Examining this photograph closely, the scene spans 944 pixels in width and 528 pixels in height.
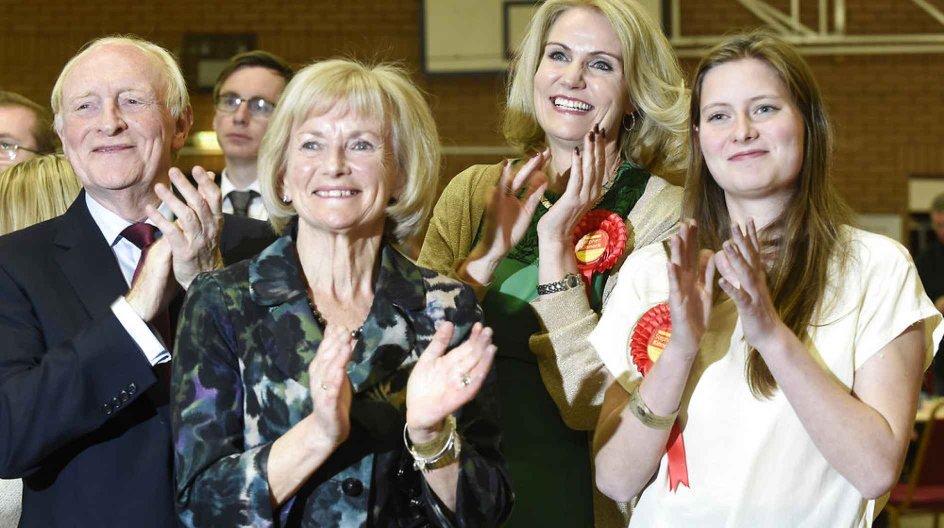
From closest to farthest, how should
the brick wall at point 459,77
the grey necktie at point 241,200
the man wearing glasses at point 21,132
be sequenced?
the man wearing glasses at point 21,132 < the grey necktie at point 241,200 < the brick wall at point 459,77

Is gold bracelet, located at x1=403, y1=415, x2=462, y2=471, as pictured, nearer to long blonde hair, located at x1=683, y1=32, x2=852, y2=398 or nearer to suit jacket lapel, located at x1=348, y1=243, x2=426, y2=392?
suit jacket lapel, located at x1=348, y1=243, x2=426, y2=392

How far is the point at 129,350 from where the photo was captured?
2145 millimetres

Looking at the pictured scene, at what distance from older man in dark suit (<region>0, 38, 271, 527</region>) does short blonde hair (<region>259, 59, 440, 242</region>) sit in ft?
0.57

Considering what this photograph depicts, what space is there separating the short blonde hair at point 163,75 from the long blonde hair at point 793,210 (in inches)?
43.0

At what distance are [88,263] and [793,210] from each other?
1370 millimetres

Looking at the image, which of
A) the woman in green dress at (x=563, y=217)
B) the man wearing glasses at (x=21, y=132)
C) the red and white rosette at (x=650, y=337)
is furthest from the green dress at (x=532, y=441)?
the man wearing glasses at (x=21, y=132)

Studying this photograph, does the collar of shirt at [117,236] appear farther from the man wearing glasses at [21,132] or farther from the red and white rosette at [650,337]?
the man wearing glasses at [21,132]

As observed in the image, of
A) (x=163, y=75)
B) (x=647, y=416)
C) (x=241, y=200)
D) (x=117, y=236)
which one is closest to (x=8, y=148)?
(x=241, y=200)

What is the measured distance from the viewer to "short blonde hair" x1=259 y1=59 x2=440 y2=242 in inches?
84.6

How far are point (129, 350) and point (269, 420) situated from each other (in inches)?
12.5

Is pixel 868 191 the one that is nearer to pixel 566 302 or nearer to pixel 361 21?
pixel 361 21

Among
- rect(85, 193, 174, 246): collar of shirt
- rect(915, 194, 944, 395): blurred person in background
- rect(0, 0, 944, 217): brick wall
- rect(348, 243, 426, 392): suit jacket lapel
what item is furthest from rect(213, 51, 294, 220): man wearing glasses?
rect(0, 0, 944, 217): brick wall

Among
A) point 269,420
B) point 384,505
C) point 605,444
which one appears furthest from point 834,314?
point 269,420

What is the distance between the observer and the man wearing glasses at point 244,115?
4684 millimetres
